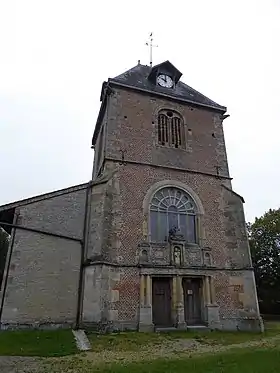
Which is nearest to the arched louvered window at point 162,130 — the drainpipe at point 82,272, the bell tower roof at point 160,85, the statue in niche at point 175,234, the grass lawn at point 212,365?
the bell tower roof at point 160,85

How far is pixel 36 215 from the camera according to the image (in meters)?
13.3

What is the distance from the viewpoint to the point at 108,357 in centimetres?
820

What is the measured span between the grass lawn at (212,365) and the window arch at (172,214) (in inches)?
283

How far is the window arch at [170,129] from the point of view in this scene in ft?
57.9

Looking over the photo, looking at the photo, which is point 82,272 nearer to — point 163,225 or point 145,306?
point 145,306

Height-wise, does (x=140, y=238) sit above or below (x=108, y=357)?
above

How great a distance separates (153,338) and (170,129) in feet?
37.7

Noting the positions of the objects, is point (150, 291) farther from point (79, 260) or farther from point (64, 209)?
point (64, 209)

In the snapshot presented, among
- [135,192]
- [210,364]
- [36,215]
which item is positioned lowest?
[210,364]

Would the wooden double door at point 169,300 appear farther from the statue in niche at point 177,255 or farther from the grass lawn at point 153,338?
the grass lawn at point 153,338

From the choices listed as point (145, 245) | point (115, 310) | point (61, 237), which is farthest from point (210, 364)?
point (61, 237)

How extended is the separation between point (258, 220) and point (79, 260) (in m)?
22.1

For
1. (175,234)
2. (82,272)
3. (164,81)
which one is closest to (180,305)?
(175,234)

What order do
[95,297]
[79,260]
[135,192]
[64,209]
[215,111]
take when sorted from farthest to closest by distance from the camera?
[215,111] < [135,192] < [64,209] < [79,260] < [95,297]
